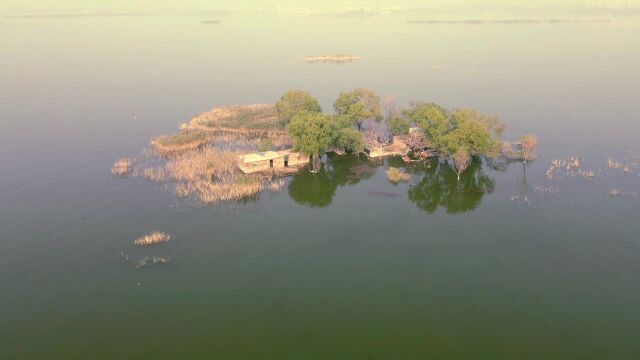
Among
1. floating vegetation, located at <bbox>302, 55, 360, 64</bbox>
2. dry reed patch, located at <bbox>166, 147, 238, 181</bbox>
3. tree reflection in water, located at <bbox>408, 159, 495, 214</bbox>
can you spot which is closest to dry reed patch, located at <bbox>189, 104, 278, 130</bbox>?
dry reed patch, located at <bbox>166, 147, 238, 181</bbox>

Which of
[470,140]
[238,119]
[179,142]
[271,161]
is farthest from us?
[238,119]

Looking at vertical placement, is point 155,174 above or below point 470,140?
below

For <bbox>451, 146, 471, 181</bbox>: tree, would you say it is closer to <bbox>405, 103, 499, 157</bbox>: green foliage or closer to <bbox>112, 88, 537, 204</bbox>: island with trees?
<bbox>112, 88, 537, 204</bbox>: island with trees

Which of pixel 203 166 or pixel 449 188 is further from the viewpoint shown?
pixel 203 166

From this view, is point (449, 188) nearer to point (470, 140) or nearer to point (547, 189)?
point (470, 140)

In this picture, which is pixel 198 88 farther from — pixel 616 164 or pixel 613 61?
pixel 613 61

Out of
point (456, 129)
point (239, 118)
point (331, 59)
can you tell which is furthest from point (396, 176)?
point (331, 59)

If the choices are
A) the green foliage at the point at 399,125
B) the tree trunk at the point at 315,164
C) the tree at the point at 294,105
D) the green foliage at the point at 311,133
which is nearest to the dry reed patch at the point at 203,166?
the green foliage at the point at 311,133
